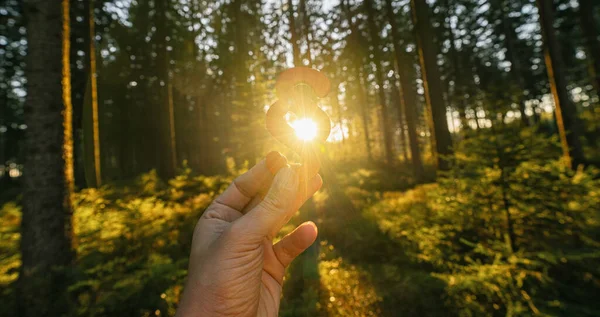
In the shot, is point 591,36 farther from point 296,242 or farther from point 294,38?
point 296,242

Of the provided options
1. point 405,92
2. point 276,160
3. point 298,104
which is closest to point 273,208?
point 276,160

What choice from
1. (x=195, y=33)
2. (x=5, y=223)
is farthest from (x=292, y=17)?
(x=195, y=33)

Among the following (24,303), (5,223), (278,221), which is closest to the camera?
(278,221)

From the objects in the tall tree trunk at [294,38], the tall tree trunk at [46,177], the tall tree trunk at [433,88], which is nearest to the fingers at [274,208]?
the tall tree trunk at [46,177]

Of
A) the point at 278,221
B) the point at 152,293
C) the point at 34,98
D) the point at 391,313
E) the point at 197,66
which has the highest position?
the point at 197,66

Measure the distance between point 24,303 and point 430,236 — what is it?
6.57 m

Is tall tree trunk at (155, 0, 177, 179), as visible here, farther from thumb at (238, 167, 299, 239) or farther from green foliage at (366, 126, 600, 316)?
thumb at (238, 167, 299, 239)

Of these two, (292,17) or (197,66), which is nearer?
(292,17)

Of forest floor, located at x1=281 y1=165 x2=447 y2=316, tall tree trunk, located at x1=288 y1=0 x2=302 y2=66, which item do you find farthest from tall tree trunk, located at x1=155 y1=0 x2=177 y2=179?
tall tree trunk, located at x1=288 y1=0 x2=302 y2=66

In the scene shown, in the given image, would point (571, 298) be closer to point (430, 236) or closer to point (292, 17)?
point (430, 236)

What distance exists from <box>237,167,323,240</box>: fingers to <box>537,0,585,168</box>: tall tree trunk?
31.1ft

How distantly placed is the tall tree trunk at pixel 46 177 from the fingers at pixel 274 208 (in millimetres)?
4333

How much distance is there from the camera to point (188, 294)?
1.33 m

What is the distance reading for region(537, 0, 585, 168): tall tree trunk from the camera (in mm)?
7707
